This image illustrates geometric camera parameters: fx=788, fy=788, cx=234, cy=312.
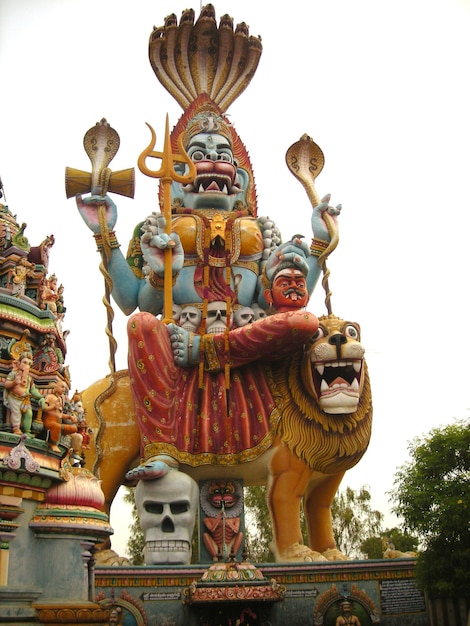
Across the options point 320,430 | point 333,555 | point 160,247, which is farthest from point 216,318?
point 333,555

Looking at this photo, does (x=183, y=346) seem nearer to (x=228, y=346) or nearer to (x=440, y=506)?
(x=228, y=346)

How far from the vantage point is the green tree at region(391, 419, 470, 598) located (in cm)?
957

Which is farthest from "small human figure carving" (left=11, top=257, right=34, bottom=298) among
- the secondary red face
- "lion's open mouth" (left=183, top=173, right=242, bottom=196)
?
"lion's open mouth" (left=183, top=173, right=242, bottom=196)

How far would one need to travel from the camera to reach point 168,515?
34.1 ft

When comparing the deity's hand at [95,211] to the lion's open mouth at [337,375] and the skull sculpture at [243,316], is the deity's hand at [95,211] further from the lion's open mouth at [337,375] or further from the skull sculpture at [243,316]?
the lion's open mouth at [337,375]

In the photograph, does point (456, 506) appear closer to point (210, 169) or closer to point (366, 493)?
point (210, 169)

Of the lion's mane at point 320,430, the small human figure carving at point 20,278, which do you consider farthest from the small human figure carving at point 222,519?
the small human figure carving at point 20,278

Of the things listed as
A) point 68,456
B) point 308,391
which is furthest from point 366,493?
point 68,456

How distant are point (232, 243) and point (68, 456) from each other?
17.4ft

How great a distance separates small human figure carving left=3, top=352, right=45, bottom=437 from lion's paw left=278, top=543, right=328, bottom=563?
4.33 m

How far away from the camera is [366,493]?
2053 cm

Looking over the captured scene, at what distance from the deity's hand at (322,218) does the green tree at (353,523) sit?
9.59 m

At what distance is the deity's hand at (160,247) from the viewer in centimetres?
1158

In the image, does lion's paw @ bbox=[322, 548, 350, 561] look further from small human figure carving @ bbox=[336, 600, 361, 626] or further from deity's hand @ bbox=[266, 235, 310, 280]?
deity's hand @ bbox=[266, 235, 310, 280]
